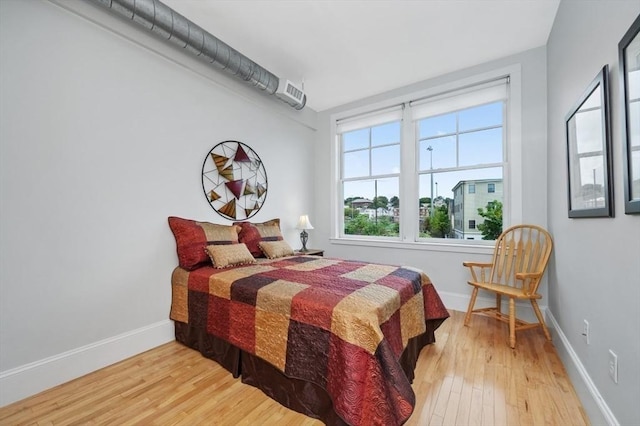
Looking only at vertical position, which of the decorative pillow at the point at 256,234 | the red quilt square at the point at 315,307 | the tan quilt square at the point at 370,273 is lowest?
the red quilt square at the point at 315,307

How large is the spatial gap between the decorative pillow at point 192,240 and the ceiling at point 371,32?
1839 millimetres

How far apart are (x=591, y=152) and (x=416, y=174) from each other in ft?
6.55

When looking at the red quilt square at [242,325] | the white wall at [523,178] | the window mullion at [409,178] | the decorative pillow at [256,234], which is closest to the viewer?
the red quilt square at [242,325]

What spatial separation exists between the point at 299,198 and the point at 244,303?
95.1 inches

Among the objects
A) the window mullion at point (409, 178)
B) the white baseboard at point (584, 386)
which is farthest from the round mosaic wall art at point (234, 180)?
the white baseboard at point (584, 386)

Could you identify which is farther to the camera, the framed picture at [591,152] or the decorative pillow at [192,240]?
the decorative pillow at [192,240]

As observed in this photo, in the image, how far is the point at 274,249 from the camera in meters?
2.93

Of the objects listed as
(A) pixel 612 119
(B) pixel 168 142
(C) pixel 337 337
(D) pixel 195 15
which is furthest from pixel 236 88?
(A) pixel 612 119

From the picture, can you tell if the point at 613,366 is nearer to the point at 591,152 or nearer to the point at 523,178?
the point at 591,152

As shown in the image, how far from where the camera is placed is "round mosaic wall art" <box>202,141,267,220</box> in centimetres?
284

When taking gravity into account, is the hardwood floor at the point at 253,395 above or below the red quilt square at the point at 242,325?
below

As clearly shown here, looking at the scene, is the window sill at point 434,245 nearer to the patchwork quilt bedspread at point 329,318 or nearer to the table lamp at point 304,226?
the table lamp at point 304,226

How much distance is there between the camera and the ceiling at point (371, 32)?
7.22 ft

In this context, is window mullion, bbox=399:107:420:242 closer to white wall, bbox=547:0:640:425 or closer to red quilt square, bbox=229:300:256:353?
white wall, bbox=547:0:640:425
